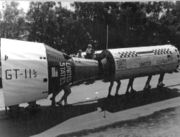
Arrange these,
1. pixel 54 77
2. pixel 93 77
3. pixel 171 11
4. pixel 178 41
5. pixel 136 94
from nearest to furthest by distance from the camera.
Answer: pixel 54 77 < pixel 93 77 < pixel 136 94 < pixel 178 41 < pixel 171 11

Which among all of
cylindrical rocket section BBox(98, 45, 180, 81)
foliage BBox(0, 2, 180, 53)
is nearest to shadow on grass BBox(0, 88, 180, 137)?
cylindrical rocket section BBox(98, 45, 180, 81)

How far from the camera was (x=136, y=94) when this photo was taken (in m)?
15.6

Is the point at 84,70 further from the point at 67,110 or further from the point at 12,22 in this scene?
the point at 12,22

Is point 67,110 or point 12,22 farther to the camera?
point 12,22

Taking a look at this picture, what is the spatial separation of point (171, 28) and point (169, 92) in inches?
573

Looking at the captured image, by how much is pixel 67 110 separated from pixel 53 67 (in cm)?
221

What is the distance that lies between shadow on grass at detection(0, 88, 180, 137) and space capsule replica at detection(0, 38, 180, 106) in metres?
0.95

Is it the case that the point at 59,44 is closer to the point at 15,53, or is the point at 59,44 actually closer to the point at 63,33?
the point at 63,33

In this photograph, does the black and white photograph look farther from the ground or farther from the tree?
the tree

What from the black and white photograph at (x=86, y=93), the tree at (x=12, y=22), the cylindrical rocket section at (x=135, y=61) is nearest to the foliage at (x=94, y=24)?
the tree at (x=12, y=22)

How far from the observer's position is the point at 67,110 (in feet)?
42.7

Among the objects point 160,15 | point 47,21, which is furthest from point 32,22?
point 160,15

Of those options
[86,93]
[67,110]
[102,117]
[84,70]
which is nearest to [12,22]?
[86,93]

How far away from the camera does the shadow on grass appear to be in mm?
11219
